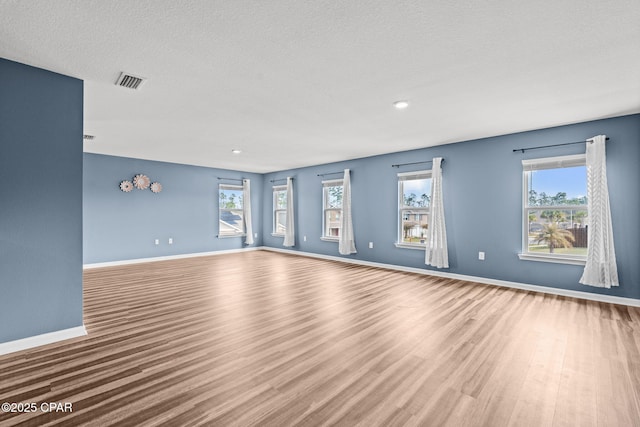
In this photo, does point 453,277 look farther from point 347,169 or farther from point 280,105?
point 280,105

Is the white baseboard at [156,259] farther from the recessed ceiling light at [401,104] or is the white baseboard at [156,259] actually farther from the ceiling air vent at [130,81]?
the recessed ceiling light at [401,104]

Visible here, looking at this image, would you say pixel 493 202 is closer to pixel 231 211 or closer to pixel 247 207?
pixel 247 207

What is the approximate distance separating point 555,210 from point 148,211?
26.1 feet

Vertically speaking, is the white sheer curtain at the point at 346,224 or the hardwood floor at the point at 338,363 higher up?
the white sheer curtain at the point at 346,224

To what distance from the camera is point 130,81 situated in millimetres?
2822

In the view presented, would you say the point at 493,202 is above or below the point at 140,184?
below

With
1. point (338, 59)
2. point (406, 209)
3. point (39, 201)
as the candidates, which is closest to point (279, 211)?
point (406, 209)

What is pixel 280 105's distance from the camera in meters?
3.44

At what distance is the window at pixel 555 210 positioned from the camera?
4.11 meters

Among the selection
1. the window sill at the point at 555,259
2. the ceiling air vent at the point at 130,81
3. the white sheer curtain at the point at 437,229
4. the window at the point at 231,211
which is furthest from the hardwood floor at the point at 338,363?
the window at the point at 231,211

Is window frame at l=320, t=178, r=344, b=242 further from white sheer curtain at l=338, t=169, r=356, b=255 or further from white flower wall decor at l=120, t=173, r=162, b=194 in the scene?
white flower wall decor at l=120, t=173, r=162, b=194

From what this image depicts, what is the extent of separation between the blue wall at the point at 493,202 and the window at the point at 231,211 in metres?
2.93

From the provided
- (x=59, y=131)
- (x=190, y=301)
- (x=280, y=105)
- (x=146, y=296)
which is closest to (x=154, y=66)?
(x=59, y=131)

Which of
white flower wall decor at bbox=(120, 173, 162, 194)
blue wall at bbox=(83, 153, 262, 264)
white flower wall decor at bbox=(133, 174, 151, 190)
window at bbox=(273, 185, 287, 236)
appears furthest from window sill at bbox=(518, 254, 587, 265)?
white flower wall decor at bbox=(133, 174, 151, 190)
